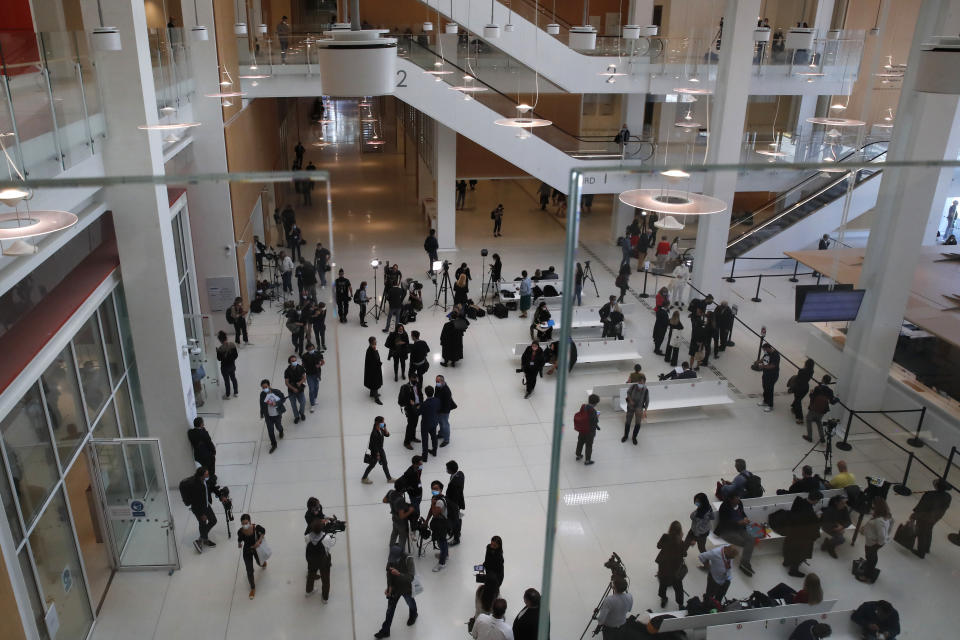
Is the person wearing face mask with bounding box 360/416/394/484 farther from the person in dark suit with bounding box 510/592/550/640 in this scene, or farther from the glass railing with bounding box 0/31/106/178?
the glass railing with bounding box 0/31/106/178

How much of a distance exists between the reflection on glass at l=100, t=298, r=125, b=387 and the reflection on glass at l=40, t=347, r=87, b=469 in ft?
1.11

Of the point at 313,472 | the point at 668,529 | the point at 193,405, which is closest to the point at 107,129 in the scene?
the point at 193,405

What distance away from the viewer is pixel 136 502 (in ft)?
15.9

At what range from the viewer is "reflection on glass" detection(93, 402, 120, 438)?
18.0 feet

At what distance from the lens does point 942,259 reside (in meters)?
6.16

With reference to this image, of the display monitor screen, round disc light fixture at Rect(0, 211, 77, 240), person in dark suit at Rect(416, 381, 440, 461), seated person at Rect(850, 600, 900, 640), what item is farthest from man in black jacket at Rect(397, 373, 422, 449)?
round disc light fixture at Rect(0, 211, 77, 240)

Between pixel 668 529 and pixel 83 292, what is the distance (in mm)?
5593

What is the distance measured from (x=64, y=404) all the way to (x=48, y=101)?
108 inches

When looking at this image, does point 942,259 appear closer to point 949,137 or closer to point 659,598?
point 659,598

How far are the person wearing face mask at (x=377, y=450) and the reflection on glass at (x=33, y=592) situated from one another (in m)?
5.02

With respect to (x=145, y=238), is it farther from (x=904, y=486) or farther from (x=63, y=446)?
(x=904, y=486)

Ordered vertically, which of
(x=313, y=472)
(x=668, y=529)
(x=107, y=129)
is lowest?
(x=668, y=529)

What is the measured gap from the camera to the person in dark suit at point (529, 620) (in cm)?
658

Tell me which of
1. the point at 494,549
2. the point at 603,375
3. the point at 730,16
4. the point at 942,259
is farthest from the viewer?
the point at 730,16
